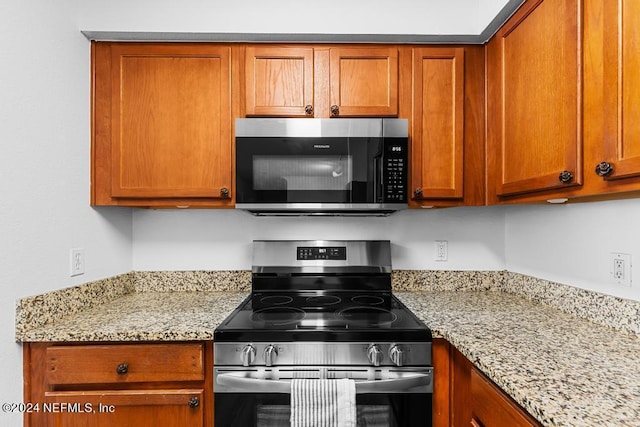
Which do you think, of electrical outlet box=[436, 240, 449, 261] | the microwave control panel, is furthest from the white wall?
electrical outlet box=[436, 240, 449, 261]

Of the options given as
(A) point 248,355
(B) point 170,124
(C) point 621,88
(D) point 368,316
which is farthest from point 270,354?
(C) point 621,88

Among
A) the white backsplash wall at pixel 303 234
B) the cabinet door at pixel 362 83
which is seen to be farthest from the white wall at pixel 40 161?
the cabinet door at pixel 362 83

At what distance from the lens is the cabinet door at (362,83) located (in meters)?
1.72

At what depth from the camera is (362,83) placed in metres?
1.72

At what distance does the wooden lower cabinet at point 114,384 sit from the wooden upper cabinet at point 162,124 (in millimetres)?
691

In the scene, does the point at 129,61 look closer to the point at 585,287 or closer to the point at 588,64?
the point at 588,64

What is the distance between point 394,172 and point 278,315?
0.80m

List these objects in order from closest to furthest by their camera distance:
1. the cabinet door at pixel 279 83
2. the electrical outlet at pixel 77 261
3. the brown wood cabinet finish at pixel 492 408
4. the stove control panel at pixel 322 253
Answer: the brown wood cabinet finish at pixel 492 408 < the electrical outlet at pixel 77 261 < the cabinet door at pixel 279 83 < the stove control panel at pixel 322 253

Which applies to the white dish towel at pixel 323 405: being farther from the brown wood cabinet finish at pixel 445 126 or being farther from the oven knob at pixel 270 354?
the brown wood cabinet finish at pixel 445 126

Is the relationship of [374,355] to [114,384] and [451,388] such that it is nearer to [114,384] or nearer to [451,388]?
[451,388]

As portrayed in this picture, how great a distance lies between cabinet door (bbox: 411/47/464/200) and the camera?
173 cm

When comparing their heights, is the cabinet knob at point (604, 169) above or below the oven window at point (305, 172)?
below

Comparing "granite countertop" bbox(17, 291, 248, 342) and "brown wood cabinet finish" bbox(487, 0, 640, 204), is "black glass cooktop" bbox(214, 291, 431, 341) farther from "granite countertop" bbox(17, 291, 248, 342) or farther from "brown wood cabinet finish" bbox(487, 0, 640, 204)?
"brown wood cabinet finish" bbox(487, 0, 640, 204)

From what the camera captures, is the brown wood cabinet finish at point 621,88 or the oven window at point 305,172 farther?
the oven window at point 305,172
